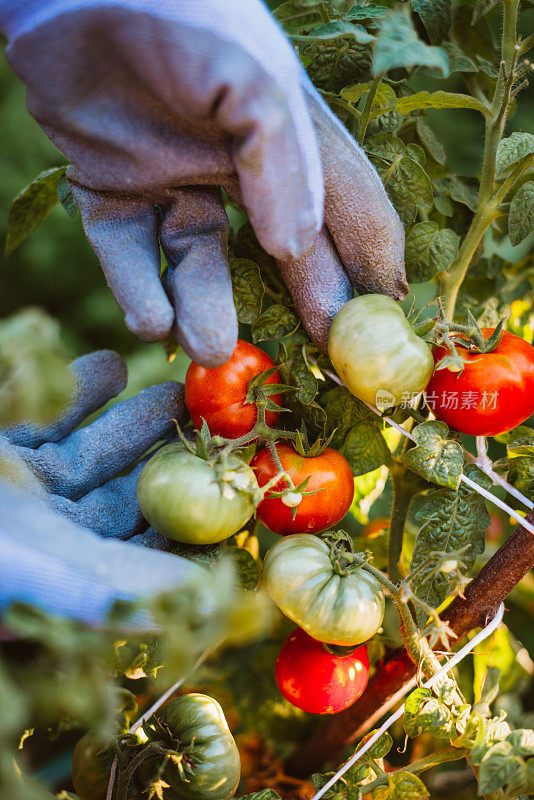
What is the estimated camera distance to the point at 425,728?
1.45 feet

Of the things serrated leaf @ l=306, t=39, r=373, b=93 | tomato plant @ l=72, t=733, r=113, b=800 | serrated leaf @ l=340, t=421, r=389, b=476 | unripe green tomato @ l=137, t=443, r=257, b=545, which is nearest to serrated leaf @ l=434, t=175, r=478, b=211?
serrated leaf @ l=306, t=39, r=373, b=93

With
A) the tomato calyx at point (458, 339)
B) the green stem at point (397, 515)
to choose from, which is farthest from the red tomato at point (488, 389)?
the green stem at point (397, 515)

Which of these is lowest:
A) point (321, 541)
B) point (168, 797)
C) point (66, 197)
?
point (168, 797)

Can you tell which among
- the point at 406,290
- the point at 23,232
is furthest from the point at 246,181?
the point at 23,232

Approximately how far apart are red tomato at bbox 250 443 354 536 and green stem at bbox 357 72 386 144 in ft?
0.85

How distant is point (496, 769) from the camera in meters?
0.41

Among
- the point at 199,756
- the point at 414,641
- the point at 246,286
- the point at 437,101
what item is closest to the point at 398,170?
the point at 437,101

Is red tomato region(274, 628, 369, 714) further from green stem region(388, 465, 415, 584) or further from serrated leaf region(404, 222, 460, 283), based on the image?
serrated leaf region(404, 222, 460, 283)

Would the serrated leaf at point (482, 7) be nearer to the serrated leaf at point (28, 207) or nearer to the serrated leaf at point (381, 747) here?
the serrated leaf at point (28, 207)

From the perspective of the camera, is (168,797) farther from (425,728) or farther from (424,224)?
(424,224)

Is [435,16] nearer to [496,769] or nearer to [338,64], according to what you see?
[338,64]

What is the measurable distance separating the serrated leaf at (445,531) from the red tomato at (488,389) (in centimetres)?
5

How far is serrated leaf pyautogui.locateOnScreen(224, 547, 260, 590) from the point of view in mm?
477

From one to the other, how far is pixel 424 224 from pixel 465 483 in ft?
0.73
